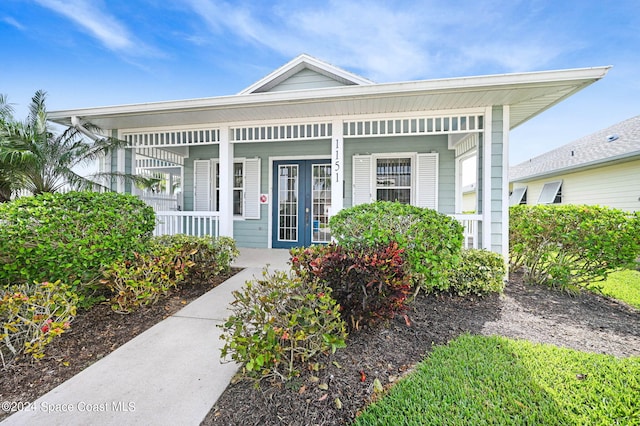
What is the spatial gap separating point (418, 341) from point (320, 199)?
4.89 m

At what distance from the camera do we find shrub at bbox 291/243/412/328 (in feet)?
8.22

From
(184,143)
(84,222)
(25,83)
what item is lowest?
(84,222)

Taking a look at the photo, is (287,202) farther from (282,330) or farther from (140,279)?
(282,330)

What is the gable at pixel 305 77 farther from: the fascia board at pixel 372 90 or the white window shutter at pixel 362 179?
the fascia board at pixel 372 90

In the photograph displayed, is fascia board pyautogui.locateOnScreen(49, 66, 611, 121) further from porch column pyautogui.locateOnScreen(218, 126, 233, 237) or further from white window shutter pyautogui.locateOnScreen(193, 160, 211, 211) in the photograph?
white window shutter pyautogui.locateOnScreen(193, 160, 211, 211)

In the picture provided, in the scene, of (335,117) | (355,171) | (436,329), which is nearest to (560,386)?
(436,329)

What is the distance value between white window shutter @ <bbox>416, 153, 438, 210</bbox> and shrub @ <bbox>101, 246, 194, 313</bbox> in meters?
5.14

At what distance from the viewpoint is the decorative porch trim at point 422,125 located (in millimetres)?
4895

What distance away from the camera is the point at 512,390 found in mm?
1988

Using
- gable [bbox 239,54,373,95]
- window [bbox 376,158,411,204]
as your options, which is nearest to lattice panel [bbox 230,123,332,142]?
window [bbox 376,158,411,204]

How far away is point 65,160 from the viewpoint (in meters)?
5.31

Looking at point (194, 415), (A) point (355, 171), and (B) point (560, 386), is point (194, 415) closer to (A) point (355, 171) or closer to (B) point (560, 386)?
(B) point (560, 386)

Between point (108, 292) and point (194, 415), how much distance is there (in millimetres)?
2818

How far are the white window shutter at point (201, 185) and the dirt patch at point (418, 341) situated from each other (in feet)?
20.0
